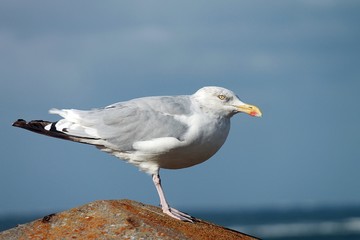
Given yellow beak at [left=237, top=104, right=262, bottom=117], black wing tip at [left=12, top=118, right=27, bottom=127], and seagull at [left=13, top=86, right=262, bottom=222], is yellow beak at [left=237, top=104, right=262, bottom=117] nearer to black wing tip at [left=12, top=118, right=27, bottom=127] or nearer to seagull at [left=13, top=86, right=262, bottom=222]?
seagull at [left=13, top=86, right=262, bottom=222]

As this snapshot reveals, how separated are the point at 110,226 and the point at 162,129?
1.86 meters

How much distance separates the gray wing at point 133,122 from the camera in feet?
40.2

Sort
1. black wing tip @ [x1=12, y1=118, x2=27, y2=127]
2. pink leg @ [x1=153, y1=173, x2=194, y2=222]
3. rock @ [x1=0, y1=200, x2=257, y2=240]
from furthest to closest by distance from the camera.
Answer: black wing tip @ [x1=12, y1=118, x2=27, y2=127], pink leg @ [x1=153, y1=173, x2=194, y2=222], rock @ [x1=0, y1=200, x2=257, y2=240]

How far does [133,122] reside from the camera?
12.4m

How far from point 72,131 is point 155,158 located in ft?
4.45

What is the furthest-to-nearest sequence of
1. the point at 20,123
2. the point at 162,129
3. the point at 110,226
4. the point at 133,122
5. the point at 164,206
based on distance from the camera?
the point at 20,123 → the point at 133,122 → the point at 164,206 → the point at 162,129 → the point at 110,226

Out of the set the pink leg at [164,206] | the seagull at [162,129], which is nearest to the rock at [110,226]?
the pink leg at [164,206]

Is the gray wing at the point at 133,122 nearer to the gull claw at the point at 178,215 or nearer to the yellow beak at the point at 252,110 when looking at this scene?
the yellow beak at the point at 252,110

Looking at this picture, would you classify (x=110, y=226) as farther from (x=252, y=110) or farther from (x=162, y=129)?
(x=252, y=110)

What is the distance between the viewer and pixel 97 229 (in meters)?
11.0

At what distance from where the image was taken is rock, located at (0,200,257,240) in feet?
35.8

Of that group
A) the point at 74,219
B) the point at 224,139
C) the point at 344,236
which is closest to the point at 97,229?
the point at 74,219

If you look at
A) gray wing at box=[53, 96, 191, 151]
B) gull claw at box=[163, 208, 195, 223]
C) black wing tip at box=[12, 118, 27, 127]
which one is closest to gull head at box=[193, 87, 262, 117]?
gray wing at box=[53, 96, 191, 151]

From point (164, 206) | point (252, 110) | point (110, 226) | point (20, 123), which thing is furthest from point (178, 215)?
point (20, 123)
